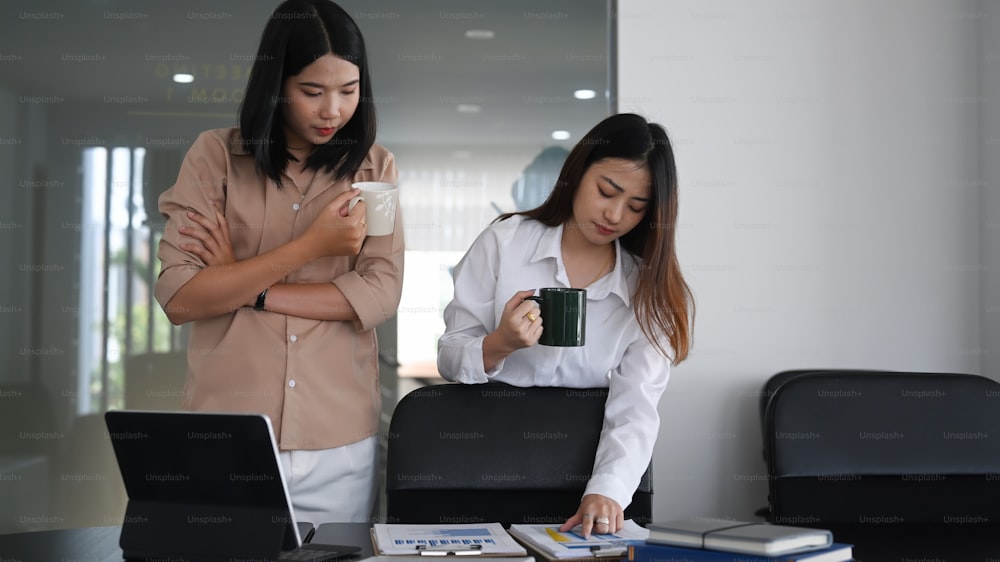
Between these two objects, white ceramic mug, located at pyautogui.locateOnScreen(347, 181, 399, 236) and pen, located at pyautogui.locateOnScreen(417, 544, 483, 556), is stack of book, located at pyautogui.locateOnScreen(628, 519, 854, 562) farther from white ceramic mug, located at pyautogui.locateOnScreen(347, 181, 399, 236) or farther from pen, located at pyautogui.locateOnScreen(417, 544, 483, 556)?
white ceramic mug, located at pyautogui.locateOnScreen(347, 181, 399, 236)

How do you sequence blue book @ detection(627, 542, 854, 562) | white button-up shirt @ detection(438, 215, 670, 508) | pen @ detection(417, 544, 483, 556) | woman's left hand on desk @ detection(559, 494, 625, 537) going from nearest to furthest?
1. blue book @ detection(627, 542, 854, 562)
2. pen @ detection(417, 544, 483, 556)
3. woman's left hand on desk @ detection(559, 494, 625, 537)
4. white button-up shirt @ detection(438, 215, 670, 508)

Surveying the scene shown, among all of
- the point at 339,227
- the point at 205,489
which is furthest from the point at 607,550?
the point at 339,227

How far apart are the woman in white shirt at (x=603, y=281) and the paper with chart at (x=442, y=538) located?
1.20ft

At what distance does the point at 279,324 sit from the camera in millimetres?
1826

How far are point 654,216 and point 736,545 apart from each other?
0.85 meters

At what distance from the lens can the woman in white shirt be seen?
71.2 inches

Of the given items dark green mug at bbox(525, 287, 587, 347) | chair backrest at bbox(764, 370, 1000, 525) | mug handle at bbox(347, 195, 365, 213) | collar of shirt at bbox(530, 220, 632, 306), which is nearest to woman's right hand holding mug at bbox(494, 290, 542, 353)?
dark green mug at bbox(525, 287, 587, 347)

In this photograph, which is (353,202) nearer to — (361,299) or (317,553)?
(361,299)

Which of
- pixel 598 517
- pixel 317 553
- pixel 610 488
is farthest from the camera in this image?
pixel 610 488

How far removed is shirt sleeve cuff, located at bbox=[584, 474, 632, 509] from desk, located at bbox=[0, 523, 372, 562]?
408 millimetres

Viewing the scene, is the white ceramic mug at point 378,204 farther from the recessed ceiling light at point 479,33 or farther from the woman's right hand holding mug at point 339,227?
the recessed ceiling light at point 479,33

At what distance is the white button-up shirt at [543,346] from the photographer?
6.11 feet

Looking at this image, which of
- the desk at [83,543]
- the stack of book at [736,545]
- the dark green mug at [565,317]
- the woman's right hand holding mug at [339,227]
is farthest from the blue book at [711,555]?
the woman's right hand holding mug at [339,227]

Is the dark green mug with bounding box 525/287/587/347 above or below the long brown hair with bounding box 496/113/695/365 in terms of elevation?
below
